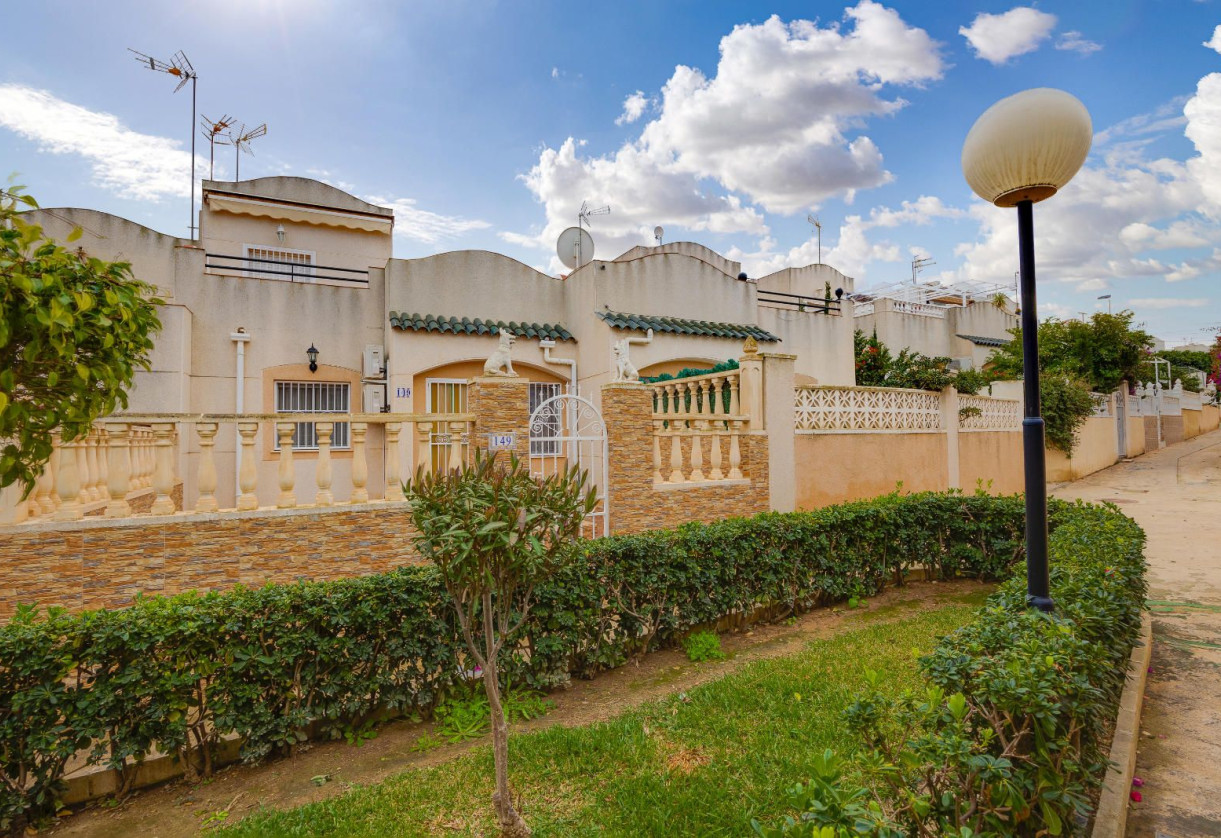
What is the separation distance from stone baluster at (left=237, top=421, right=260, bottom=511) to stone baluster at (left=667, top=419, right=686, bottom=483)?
16.4ft

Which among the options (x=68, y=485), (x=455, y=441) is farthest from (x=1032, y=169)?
(x=68, y=485)

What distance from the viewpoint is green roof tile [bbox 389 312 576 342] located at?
1046 centimetres

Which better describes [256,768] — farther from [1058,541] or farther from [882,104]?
[882,104]

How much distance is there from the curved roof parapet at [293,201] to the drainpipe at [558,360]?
4772 mm

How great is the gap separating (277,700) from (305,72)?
9378 mm

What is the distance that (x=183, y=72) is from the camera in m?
12.7

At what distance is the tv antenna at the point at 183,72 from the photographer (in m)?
12.2

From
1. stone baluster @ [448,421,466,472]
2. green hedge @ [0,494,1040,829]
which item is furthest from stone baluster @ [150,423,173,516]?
stone baluster @ [448,421,466,472]

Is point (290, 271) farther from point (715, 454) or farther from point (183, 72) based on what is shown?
point (715, 454)

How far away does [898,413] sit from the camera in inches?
415

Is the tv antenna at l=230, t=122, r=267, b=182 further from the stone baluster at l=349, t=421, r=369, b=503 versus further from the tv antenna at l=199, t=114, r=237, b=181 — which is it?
the stone baluster at l=349, t=421, r=369, b=503

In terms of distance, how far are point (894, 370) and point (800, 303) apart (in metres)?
3.00

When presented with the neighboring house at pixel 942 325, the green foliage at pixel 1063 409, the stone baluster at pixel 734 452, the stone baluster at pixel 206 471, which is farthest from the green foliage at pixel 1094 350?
the stone baluster at pixel 206 471

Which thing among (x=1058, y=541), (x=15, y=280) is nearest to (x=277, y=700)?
(x=15, y=280)
